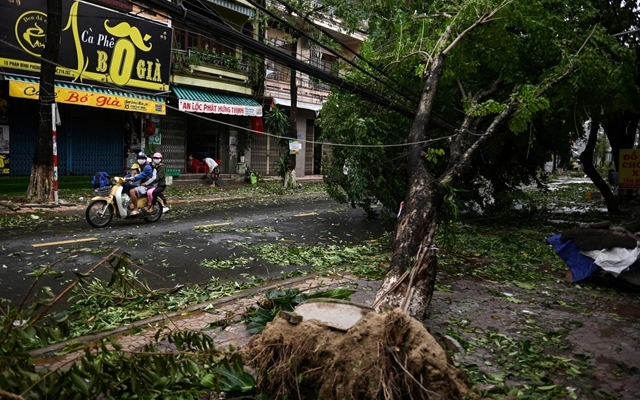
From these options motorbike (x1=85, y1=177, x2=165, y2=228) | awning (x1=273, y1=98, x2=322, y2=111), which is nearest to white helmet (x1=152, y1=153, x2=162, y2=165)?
motorbike (x1=85, y1=177, x2=165, y2=228)

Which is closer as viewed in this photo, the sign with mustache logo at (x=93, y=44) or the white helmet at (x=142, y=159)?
the white helmet at (x=142, y=159)

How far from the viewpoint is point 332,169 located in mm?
13094

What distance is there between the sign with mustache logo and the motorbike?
462 centimetres

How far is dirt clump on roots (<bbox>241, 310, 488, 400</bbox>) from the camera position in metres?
3.53

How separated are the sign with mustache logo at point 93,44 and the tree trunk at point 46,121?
516 mm

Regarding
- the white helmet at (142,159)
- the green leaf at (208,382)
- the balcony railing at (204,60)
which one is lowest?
the green leaf at (208,382)

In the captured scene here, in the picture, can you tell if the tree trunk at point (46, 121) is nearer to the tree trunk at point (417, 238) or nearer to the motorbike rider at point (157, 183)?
the motorbike rider at point (157, 183)

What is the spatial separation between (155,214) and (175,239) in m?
2.40

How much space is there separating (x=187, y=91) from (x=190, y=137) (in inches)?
141

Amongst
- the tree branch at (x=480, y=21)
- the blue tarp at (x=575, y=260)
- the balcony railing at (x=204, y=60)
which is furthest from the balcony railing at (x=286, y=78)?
the blue tarp at (x=575, y=260)

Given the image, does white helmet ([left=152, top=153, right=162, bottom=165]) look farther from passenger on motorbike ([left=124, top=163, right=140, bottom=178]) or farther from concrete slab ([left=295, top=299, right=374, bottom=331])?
concrete slab ([left=295, top=299, right=374, bottom=331])

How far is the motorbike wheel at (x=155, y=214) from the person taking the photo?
39.1 ft

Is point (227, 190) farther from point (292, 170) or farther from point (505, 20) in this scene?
point (505, 20)

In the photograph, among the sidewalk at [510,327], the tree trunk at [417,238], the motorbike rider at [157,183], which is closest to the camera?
the sidewalk at [510,327]
